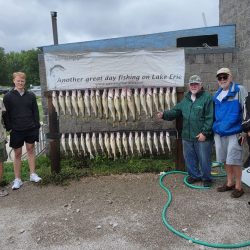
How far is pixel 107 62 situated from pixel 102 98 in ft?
2.30

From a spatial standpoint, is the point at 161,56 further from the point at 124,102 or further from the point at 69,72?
the point at 69,72

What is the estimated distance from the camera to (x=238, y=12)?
27.1 ft

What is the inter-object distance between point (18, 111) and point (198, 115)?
9.92ft

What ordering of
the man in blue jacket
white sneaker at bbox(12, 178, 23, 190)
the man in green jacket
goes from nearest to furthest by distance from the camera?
1. the man in blue jacket
2. the man in green jacket
3. white sneaker at bbox(12, 178, 23, 190)

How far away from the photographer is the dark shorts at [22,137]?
5527 millimetres

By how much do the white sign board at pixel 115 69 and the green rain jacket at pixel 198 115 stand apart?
75 cm

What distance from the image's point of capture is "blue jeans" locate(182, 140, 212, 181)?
16.9 feet

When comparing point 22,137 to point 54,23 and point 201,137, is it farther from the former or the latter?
point 54,23

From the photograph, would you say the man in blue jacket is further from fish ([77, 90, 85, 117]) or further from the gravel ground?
fish ([77, 90, 85, 117])

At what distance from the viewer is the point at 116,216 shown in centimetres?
448

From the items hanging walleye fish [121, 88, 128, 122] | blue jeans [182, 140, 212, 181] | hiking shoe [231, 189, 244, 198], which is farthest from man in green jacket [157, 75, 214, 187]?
hanging walleye fish [121, 88, 128, 122]

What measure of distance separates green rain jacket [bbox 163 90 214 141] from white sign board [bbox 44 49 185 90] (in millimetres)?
749

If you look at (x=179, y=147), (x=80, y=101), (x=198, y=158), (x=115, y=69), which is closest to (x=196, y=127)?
(x=198, y=158)

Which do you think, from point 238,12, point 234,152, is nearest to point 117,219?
point 234,152
